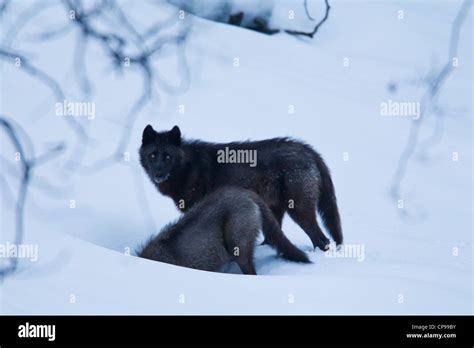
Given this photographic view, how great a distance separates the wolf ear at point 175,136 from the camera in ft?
29.5

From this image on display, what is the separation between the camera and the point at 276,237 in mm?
7762

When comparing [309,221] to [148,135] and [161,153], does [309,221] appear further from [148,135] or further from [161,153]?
[148,135]

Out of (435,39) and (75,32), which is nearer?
(75,32)

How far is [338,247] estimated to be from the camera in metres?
8.47

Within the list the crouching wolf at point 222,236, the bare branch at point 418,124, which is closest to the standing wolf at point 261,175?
the crouching wolf at point 222,236

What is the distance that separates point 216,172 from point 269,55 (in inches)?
237

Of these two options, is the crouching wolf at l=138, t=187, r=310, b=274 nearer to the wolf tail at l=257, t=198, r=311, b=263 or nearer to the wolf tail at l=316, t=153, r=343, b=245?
the wolf tail at l=257, t=198, r=311, b=263

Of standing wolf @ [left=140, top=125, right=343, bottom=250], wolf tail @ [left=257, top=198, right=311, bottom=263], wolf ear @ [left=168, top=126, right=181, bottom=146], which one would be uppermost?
wolf ear @ [left=168, top=126, right=181, bottom=146]

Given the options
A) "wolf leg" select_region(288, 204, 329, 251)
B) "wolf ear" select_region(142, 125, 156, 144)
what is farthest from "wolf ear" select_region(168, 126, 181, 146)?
"wolf leg" select_region(288, 204, 329, 251)

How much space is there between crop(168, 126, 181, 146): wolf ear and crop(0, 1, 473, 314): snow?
37.6 inches

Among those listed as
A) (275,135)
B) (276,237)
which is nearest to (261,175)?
(276,237)

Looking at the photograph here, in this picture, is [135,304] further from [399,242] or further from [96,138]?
[96,138]

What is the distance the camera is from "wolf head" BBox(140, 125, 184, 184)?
890 centimetres

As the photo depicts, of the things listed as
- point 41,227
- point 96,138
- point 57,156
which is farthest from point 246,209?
point 96,138
